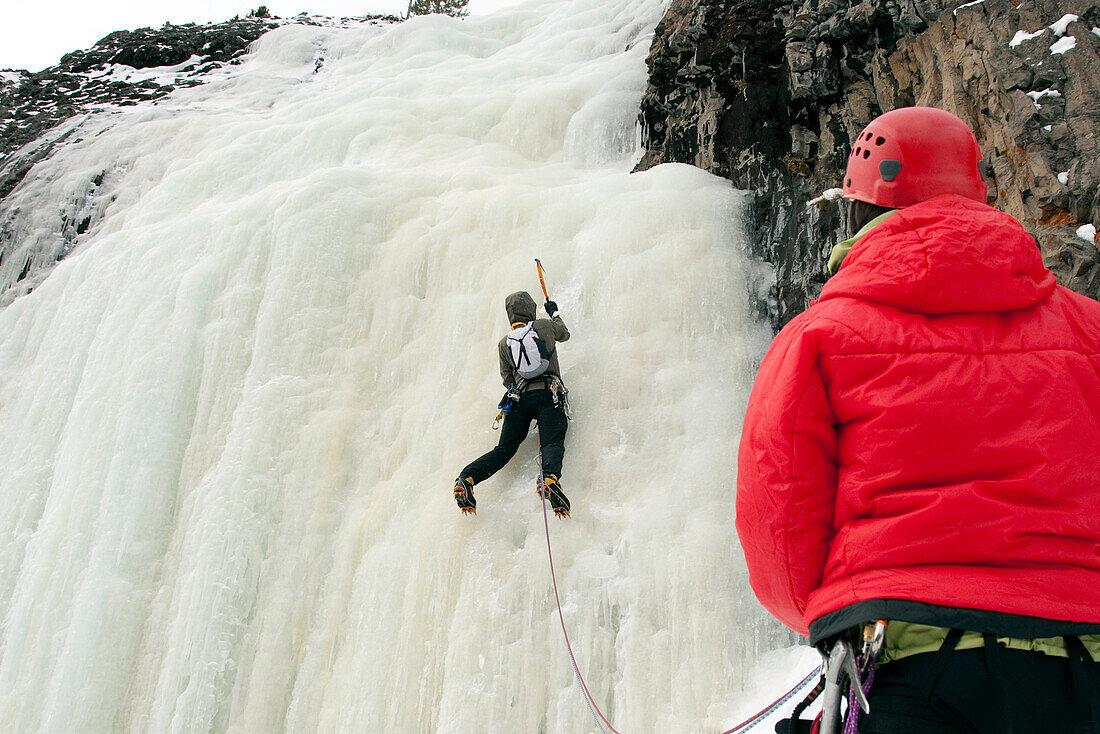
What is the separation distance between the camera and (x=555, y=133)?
8453mm

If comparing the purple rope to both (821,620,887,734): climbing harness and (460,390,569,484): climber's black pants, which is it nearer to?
(821,620,887,734): climbing harness

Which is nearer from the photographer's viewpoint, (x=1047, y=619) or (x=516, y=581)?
(x=1047, y=619)

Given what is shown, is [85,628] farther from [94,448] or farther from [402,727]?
[402,727]

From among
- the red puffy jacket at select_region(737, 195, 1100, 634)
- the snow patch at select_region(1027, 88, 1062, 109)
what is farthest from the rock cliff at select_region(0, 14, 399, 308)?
the red puffy jacket at select_region(737, 195, 1100, 634)

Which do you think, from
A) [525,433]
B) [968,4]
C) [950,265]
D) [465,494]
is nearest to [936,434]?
[950,265]

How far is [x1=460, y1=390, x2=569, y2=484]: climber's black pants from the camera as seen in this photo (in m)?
4.62

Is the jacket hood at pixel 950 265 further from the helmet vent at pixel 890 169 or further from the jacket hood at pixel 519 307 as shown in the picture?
the jacket hood at pixel 519 307

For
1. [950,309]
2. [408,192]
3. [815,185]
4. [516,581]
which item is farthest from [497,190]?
[950,309]

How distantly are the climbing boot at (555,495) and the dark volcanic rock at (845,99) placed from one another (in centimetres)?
211

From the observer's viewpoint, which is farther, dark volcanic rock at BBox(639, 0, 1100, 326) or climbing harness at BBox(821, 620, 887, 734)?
dark volcanic rock at BBox(639, 0, 1100, 326)

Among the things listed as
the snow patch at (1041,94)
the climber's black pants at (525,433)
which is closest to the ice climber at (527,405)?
the climber's black pants at (525,433)

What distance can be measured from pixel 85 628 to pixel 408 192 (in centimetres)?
449

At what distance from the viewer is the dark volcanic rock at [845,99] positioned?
12.1 feet

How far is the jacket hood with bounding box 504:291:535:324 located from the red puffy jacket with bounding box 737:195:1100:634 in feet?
11.6
